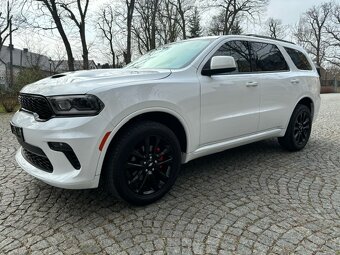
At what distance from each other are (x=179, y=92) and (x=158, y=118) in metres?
0.35

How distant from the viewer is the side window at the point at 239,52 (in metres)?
3.78

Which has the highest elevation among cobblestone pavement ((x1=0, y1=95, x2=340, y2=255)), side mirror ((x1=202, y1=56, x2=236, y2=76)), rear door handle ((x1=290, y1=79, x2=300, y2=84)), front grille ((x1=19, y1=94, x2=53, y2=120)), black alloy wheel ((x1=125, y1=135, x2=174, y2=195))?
side mirror ((x1=202, y1=56, x2=236, y2=76))

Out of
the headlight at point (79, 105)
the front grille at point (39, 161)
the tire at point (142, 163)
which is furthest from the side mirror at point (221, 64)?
the front grille at point (39, 161)

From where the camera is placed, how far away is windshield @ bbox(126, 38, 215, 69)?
11.5ft

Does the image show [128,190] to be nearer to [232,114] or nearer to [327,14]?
[232,114]

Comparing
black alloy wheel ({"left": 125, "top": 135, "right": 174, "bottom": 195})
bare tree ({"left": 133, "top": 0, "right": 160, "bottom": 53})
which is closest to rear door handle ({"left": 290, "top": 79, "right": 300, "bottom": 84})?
black alloy wheel ({"left": 125, "top": 135, "right": 174, "bottom": 195})

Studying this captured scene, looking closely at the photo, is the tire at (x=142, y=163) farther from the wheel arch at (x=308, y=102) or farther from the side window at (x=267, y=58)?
the wheel arch at (x=308, y=102)

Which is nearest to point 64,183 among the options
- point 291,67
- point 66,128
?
point 66,128

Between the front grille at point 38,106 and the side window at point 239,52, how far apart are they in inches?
84.3

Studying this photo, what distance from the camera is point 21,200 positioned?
→ 3207mm

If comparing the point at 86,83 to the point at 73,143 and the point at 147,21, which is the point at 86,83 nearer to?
the point at 73,143

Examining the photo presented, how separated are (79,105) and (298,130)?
380cm

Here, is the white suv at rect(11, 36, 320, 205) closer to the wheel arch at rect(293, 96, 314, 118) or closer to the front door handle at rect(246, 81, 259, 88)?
the front door handle at rect(246, 81, 259, 88)

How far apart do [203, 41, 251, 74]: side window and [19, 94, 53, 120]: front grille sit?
2.14 m
